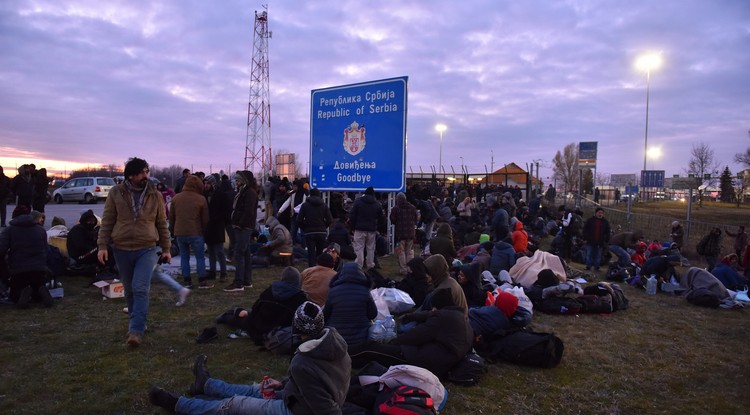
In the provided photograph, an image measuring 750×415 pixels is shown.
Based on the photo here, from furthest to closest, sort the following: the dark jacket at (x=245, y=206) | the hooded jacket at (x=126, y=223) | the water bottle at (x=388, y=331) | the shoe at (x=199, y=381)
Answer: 1. the dark jacket at (x=245, y=206)
2. the water bottle at (x=388, y=331)
3. the hooded jacket at (x=126, y=223)
4. the shoe at (x=199, y=381)

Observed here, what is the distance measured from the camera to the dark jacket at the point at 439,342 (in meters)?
4.82

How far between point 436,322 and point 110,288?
211 inches

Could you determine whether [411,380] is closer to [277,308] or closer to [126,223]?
[277,308]

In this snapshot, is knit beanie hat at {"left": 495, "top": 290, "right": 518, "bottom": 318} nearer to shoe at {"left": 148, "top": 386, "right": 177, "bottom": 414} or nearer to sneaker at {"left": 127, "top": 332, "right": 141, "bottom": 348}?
shoe at {"left": 148, "top": 386, "right": 177, "bottom": 414}

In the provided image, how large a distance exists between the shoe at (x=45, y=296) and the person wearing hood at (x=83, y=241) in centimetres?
173

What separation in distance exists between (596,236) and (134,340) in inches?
454

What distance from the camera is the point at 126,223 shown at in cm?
513

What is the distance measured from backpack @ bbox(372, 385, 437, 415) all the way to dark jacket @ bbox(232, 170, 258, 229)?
498cm

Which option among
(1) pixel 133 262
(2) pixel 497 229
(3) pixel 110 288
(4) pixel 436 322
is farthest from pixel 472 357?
(2) pixel 497 229

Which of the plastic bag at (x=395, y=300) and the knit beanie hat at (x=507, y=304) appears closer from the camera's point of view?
the knit beanie hat at (x=507, y=304)

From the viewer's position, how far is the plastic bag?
24.6 feet

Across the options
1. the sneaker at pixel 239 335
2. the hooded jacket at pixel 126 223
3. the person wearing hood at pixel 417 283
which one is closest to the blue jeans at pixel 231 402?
the sneaker at pixel 239 335

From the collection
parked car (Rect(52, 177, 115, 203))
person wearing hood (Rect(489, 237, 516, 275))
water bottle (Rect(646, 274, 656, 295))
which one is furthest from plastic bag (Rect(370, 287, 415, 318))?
parked car (Rect(52, 177, 115, 203))

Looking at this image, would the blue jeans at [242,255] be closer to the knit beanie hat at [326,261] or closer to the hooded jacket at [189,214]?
the hooded jacket at [189,214]
